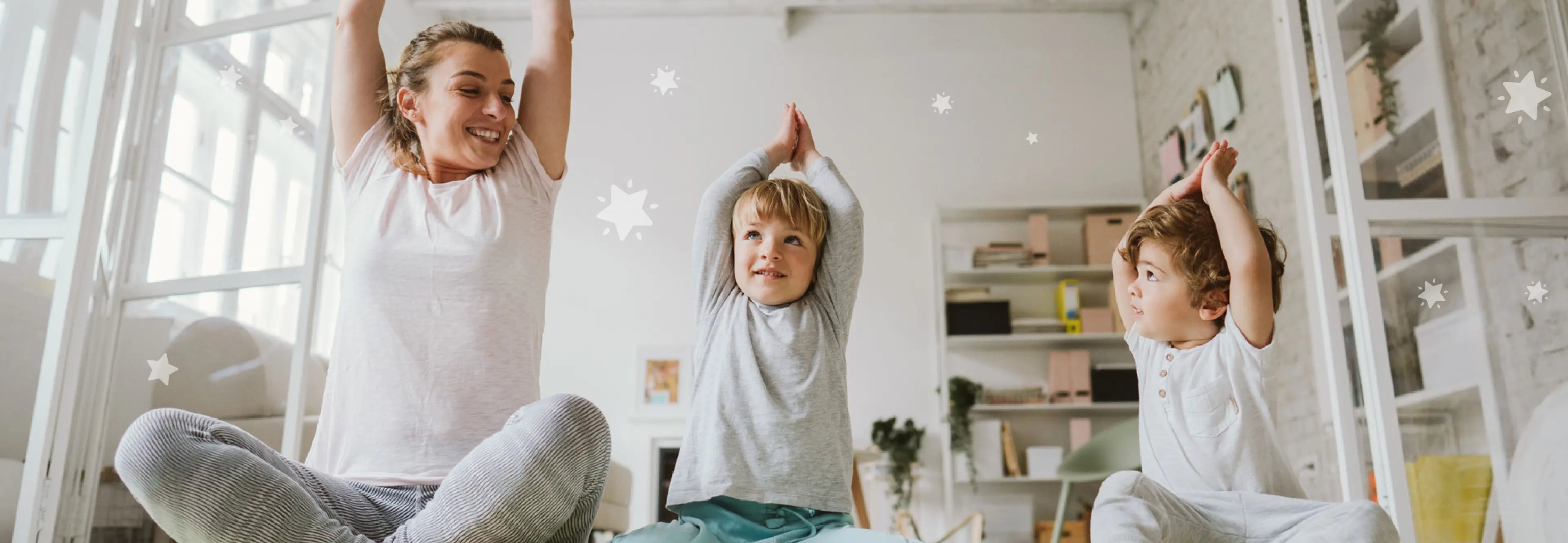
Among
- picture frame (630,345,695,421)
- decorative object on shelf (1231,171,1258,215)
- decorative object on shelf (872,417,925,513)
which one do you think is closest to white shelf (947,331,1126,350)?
decorative object on shelf (872,417,925,513)

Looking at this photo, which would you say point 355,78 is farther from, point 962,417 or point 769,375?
point 962,417

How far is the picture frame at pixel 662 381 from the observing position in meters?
5.06

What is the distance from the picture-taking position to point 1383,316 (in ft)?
6.22

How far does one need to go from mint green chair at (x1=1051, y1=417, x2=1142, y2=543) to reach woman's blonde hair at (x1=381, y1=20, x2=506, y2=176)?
2.93 m

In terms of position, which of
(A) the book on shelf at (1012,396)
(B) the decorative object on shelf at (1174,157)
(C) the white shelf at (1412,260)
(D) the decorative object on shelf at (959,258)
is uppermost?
(B) the decorative object on shelf at (1174,157)

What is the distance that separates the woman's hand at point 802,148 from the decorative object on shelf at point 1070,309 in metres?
3.52

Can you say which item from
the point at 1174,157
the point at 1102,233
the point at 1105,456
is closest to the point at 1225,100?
the point at 1174,157

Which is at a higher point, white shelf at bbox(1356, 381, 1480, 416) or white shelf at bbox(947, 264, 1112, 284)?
white shelf at bbox(947, 264, 1112, 284)

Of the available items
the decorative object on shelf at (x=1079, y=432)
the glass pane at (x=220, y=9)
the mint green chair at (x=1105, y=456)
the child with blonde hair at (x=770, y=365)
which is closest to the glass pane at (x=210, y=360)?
the glass pane at (x=220, y=9)

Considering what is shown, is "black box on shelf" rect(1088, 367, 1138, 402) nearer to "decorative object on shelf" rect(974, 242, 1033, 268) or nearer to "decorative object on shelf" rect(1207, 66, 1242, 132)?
"decorative object on shelf" rect(974, 242, 1033, 268)

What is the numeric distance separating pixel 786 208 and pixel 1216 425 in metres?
0.64

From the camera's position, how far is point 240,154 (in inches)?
96.7

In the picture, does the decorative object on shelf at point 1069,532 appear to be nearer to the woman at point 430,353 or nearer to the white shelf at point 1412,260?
the white shelf at point 1412,260

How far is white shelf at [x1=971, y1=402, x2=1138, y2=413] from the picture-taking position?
4859 millimetres
